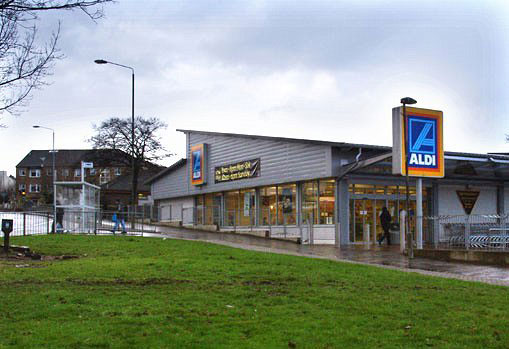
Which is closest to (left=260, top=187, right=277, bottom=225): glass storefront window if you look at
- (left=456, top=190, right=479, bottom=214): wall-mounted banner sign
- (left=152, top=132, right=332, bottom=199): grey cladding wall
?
(left=152, top=132, right=332, bottom=199): grey cladding wall

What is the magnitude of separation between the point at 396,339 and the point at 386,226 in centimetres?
2162

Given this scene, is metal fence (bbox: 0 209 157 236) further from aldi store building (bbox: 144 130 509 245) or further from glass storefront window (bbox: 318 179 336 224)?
glass storefront window (bbox: 318 179 336 224)

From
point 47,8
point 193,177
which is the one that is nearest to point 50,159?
point 193,177

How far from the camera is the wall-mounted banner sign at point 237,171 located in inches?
1391

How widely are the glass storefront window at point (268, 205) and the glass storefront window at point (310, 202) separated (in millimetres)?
2816

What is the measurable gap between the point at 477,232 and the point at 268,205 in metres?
16.4

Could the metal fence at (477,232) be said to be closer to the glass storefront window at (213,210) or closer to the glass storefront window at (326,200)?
the glass storefront window at (326,200)

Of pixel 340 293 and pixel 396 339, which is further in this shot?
pixel 340 293

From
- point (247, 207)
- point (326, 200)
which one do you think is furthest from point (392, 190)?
point (247, 207)

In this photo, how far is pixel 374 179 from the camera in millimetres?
29375

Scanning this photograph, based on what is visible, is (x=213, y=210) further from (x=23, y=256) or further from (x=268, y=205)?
(x=23, y=256)

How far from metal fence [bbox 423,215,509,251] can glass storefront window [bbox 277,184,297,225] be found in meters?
11.5

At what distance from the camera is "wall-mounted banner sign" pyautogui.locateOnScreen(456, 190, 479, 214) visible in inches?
1298

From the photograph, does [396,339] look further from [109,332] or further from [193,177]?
[193,177]
